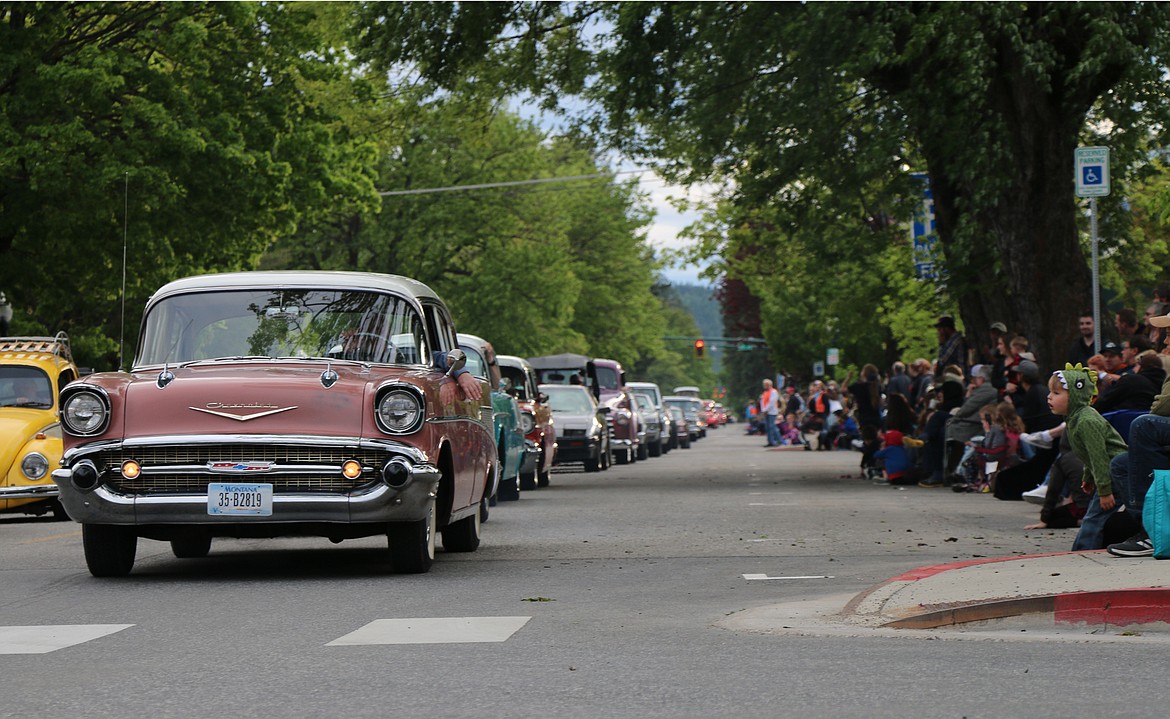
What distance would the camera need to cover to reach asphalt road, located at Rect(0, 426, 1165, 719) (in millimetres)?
6746

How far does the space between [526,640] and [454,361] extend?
180 inches

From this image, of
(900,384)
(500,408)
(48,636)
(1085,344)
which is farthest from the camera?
(900,384)

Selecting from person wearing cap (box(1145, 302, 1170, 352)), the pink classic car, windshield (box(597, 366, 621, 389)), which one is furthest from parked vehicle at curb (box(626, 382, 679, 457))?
the pink classic car

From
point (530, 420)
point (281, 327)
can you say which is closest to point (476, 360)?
point (530, 420)

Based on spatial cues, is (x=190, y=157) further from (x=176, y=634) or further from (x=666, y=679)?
(x=666, y=679)

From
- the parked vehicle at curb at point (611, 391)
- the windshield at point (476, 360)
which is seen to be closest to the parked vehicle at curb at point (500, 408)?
the windshield at point (476, 360)

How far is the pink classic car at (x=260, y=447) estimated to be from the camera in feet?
38.1

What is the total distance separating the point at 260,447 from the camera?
11688 mm

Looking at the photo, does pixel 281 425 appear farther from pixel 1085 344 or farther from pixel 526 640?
pixel 1085 344

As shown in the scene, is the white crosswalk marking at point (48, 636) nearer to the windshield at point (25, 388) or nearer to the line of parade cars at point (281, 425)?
the line of parade cars at point (281, 425)

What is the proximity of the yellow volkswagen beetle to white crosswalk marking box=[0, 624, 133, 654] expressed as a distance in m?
9.17

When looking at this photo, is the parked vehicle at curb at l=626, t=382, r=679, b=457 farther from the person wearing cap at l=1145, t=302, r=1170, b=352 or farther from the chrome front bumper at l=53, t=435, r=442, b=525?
the chrome front bumper at l=53, t=435, r=442, b=525

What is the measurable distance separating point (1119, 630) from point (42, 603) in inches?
227

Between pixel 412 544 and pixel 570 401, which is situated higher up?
pixel 570 401
